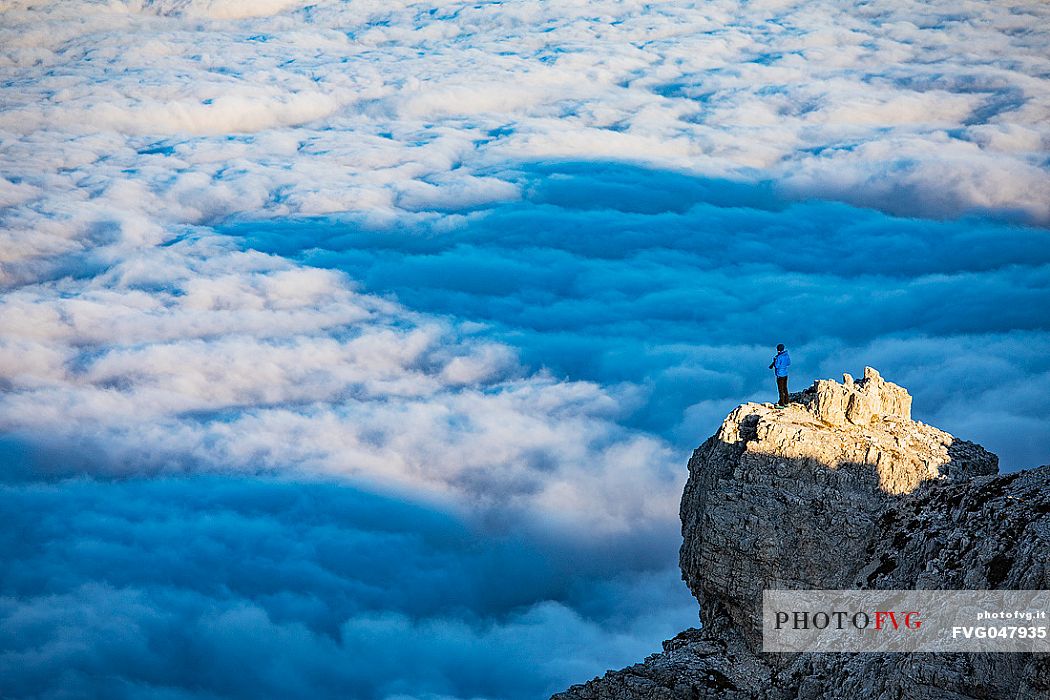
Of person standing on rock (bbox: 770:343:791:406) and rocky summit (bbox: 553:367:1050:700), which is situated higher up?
person standing on rock (bbox: 770:343:791:406)

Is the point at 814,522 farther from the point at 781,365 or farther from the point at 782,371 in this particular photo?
the point at 781,365

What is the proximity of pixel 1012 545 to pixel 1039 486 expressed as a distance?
2064 mm

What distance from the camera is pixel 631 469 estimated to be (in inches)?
6821

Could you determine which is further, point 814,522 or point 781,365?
point 781,365

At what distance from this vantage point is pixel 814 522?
30031 mm

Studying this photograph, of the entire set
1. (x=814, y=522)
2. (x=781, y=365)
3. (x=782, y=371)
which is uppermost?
(x=781, y=365)

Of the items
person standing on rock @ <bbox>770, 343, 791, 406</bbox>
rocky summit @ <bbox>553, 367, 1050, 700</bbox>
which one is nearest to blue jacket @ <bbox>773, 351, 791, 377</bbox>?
person standing on rock @ <bbox>770, 343, 791, 406</bbox>

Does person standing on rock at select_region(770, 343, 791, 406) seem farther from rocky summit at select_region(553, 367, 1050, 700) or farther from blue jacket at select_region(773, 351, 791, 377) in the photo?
rocky summit at select_region(553, 367, 1050, 700)

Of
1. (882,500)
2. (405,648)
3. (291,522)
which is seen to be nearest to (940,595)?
(882,500)

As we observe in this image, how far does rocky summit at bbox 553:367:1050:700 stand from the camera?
24875 mm

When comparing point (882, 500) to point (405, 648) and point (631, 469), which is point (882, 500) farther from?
point (631, 469)

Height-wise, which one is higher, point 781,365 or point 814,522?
point 781,365

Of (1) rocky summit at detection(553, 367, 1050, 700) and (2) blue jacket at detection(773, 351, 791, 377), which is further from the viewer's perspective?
(2) blue jacket at detection(773, 351, 791, 377)

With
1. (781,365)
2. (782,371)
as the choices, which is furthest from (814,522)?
(781,365)
